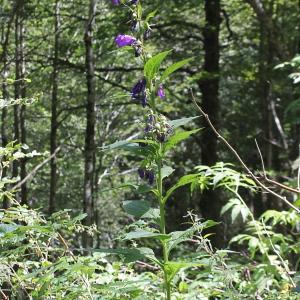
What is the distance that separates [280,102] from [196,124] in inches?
165

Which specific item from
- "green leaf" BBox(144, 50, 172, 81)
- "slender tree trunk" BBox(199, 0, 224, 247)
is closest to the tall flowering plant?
"green leaf" BBox(144, 50, 172, 81)

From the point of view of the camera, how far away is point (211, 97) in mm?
10812

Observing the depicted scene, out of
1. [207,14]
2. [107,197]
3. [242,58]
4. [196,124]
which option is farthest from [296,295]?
[107,197]

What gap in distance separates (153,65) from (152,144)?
0.31 metres

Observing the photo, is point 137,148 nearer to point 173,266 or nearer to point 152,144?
point 152,144

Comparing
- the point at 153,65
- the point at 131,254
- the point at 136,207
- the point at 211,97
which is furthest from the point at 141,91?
the point at 211,97

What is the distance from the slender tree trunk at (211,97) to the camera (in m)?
10.4

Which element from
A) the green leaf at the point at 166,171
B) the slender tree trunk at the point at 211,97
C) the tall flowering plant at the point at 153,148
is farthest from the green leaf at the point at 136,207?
the slender tree trunk at the point at 211,97

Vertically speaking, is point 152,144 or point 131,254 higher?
point 152,144

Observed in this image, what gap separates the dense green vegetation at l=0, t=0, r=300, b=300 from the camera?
2172 millimetres

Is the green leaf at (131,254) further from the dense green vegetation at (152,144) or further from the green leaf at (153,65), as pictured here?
the green leaf at (153,65)

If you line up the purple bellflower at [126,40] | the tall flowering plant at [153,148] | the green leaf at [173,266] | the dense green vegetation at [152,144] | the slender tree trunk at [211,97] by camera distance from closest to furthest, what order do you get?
the green leaf at [173,266]
the tall flowering plant at [153,148]
the dense green vegetation at [152,144]
the purple bellflower at [126,40]
the slender tree trunk at [211,97]

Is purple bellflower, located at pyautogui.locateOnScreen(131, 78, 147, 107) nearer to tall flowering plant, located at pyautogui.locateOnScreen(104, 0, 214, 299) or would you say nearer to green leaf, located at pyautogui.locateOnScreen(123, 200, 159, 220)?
tall flowering plant, located at pyautogui.locateOnScreen(104, 0, 214, 299)

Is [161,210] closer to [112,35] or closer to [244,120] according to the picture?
[112,35]
